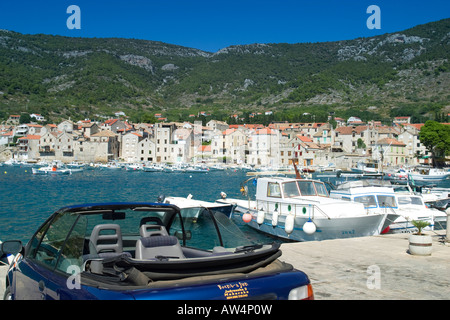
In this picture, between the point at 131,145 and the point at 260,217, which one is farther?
the point at 131,145

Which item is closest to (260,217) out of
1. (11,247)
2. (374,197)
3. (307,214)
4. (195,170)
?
(307,214)

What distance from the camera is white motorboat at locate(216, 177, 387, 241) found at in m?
18.4

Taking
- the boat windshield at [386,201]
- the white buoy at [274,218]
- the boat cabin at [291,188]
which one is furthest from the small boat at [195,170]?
the white buoy at [274,218]

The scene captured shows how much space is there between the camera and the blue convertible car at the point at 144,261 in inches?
137

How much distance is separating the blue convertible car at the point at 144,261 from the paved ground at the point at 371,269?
2.95 m

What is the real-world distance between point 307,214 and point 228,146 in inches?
4008

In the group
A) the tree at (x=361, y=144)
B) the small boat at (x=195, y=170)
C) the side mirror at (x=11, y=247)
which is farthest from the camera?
the tree at (x=361, y=144)

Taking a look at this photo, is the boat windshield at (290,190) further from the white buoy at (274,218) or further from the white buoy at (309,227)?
the white buoy at (309,227)

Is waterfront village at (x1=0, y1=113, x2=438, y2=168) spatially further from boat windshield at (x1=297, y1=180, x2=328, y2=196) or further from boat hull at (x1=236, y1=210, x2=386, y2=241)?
boat hull at (x1=236, y1=210, x2=386, y2=241)

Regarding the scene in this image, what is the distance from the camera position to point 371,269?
9047 mm

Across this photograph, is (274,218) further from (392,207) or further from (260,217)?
(392,207)

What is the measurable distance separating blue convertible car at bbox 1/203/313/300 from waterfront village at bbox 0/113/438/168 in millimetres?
105460

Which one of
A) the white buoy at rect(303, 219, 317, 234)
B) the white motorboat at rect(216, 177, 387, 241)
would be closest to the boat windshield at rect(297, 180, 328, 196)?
the white motorboat at rect(216, 177, 387, 241)

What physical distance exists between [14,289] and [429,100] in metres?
210
